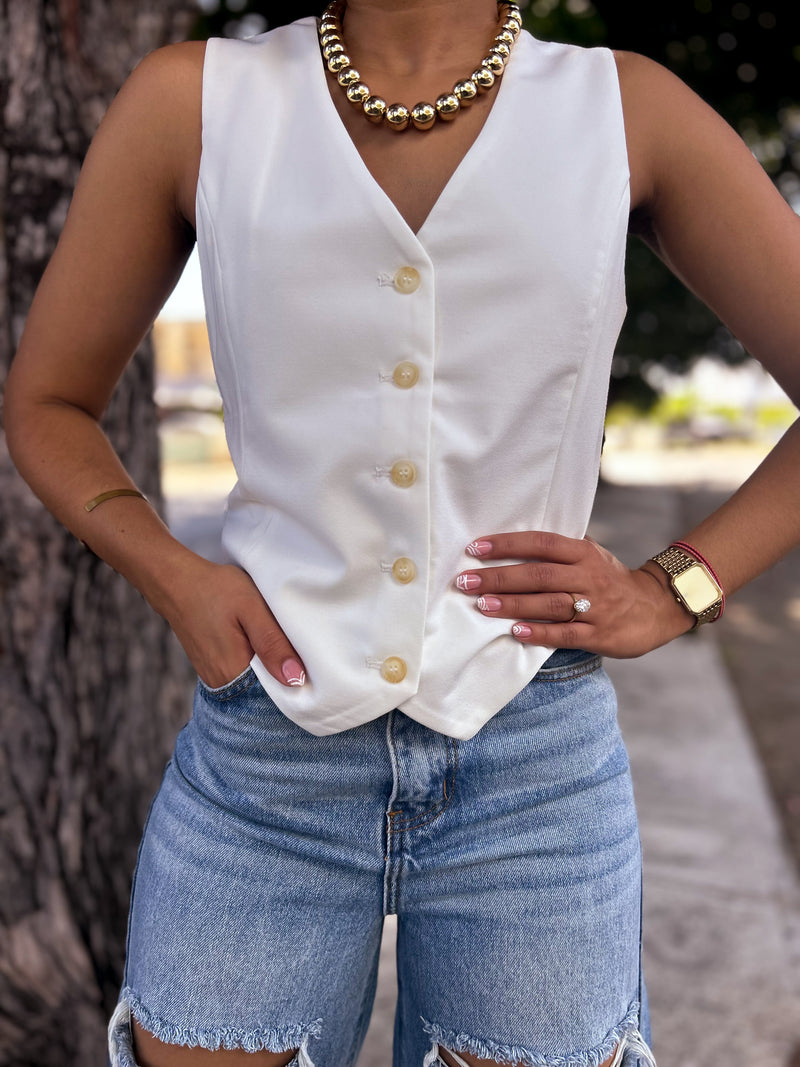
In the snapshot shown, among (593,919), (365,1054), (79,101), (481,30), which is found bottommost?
(365,1054)

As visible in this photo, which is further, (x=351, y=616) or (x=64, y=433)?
(x=64, y=433)

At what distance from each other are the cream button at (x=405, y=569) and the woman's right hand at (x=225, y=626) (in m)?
0.16

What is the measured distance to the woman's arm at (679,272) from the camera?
122 cm

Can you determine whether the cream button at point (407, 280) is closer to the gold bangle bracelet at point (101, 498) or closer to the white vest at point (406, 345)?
the white vest at point (406, 345)

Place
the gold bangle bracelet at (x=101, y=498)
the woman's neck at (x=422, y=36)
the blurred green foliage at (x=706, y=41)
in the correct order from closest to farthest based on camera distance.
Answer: the woman's neck at (x=422, y=36)
the gold bangle bracelet at (x=101, y=498)
the blurred green foliage at (x=706, y=41)

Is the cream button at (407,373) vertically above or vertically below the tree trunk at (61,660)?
above

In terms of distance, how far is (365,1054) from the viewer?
261 cm

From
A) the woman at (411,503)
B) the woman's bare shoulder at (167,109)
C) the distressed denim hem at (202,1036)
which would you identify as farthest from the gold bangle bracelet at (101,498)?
the distressed denim hem at (202,1036)

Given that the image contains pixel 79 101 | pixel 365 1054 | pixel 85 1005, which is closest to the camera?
pixel 79 101

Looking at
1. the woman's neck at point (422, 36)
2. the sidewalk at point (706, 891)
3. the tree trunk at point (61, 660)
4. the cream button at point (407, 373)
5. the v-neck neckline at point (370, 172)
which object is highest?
the woman's neck at point (422, 36)

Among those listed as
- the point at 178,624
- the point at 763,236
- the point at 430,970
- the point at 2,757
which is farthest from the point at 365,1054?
the point at 763,236

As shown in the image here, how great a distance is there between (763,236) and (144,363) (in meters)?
1.40

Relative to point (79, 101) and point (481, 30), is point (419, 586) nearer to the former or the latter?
point (481, 30)

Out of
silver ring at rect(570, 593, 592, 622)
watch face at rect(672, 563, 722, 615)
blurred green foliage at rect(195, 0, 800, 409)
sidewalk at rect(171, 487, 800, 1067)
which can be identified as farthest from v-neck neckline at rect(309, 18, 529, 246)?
blurred green foliage at rect(195, 0, 800, 409)
